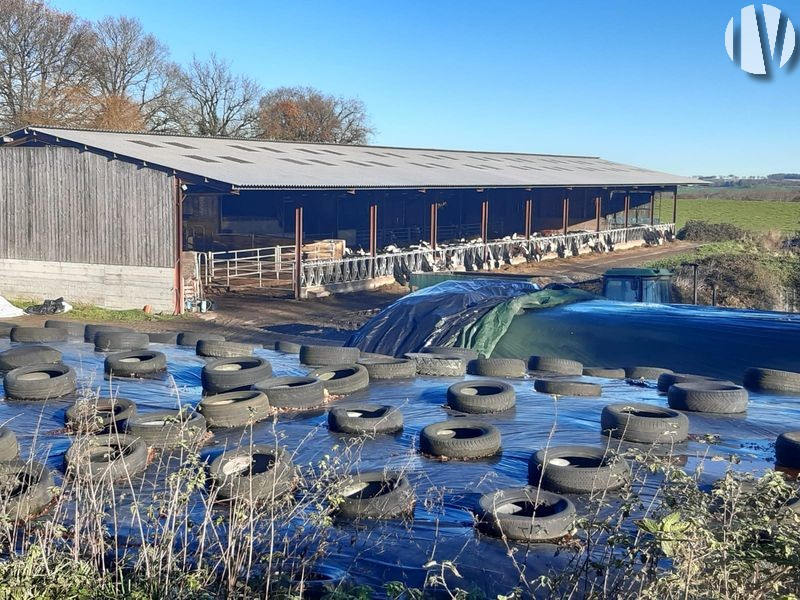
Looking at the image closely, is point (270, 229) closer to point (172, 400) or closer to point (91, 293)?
point (91, 293)

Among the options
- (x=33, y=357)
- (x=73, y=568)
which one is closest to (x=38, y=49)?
(x=33, y=357)

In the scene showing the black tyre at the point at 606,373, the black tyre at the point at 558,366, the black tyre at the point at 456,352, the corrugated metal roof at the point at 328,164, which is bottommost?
the black tyre at the point at 606,373

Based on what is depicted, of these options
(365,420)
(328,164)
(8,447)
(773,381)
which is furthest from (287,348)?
Answer: (328,164)

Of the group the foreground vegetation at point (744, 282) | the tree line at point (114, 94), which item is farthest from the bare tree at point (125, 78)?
the foreground vegetation at point (744, 282)

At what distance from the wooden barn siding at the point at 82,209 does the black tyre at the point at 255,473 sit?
16.5 metres

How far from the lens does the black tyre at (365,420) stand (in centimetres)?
915

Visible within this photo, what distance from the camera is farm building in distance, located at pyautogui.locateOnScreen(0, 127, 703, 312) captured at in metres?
23.8

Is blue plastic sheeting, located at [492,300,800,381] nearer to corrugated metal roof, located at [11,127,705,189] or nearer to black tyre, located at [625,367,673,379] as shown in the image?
black tyre, located at [625,367,673,379]

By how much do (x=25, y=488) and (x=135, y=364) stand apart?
5.23 meters

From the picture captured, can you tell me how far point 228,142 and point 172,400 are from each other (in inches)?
973

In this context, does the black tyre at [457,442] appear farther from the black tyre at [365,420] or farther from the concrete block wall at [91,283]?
the concrete block wall at [91,283]

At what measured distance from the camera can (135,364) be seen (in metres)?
12.3

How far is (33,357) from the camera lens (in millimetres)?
12289

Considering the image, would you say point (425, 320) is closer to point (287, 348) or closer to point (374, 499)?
point (287, 348)
